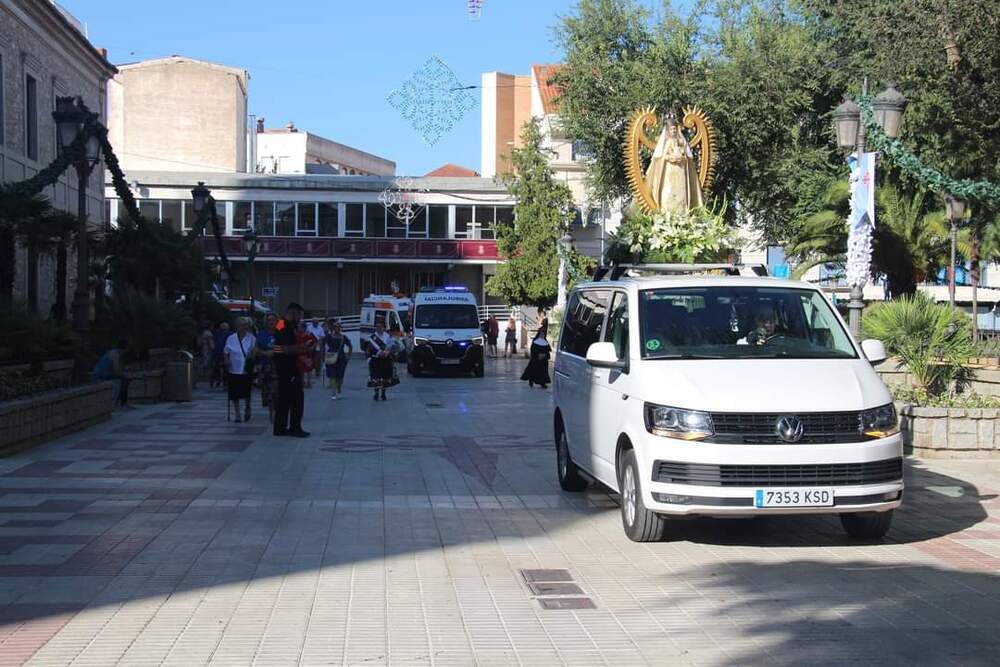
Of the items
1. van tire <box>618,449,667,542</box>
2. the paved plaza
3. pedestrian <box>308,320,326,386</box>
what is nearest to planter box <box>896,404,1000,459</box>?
the paved plaza

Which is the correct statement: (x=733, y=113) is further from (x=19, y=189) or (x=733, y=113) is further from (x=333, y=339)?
(x=19, y=189)

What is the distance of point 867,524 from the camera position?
→ 863 cm

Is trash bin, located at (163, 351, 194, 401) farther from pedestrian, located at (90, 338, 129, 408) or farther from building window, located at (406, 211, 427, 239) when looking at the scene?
building window, located at (406, 211, 427, 239)

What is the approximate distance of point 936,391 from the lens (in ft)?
50.4

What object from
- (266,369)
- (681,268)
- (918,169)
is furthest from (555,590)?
(266,369)

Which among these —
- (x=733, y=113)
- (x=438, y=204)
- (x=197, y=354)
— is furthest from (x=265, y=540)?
(x=438, y=204)

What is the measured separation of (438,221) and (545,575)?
187 ft

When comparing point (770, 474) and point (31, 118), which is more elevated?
point (31, 118)

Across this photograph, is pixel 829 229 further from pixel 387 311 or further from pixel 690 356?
pixel 690 356

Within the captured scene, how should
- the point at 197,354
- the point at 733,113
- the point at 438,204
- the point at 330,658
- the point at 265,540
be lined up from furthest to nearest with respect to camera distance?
the point at 438,204
the point at 733,113
the point at 197,354
the point at 265,540
the point at 330,658

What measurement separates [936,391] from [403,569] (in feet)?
32.7

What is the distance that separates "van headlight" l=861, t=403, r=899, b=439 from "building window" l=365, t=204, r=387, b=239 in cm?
5625

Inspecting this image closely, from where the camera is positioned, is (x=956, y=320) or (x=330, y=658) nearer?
(x=330, y=658)

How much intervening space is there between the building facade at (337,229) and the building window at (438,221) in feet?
0.18
